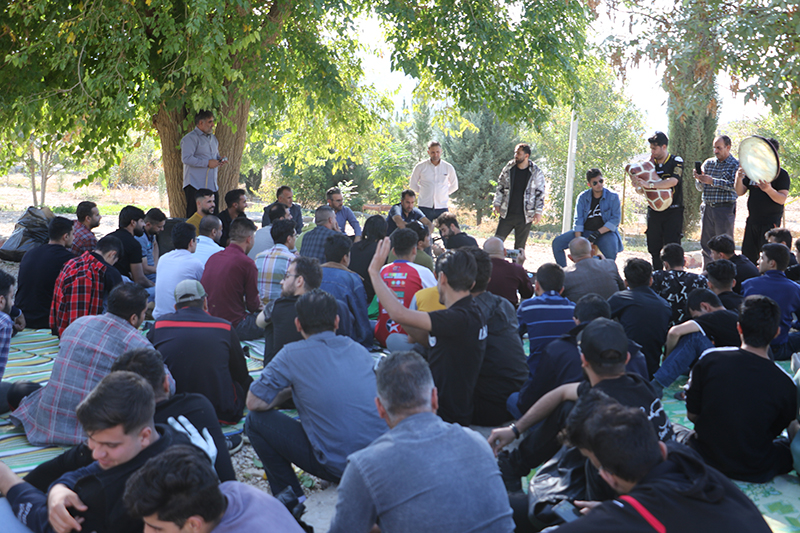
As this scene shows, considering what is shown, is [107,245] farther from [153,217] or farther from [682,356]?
[682,356]

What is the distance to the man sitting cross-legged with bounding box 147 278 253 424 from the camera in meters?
3.98

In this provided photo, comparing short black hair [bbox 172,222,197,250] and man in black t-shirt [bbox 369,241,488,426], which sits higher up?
short black hair [bbox 172,222,197,250]

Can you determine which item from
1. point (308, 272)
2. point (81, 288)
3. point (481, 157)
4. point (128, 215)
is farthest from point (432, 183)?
point (481, 157)

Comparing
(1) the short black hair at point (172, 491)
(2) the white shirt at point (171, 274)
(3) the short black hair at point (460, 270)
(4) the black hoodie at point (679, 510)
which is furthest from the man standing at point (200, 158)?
(4) the black hoodie at point (679, 510)

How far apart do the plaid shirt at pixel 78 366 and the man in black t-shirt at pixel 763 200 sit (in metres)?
7.52

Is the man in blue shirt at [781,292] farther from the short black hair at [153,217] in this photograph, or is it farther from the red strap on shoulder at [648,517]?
the short black hair at [153,217]

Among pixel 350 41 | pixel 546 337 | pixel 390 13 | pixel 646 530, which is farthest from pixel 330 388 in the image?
pixel 350 41

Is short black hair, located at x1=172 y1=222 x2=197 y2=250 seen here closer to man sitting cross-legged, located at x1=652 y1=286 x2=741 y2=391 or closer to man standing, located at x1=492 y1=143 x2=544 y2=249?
man sitting cross-legged, located at x1=652 y1=286 x2=741 y2=391

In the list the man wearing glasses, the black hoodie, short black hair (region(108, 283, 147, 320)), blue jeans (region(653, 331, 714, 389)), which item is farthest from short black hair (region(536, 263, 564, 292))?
the man wearing glasses

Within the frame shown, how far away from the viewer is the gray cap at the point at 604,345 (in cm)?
297

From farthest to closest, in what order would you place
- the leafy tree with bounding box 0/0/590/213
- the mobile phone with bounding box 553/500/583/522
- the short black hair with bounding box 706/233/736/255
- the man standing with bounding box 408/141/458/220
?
the man standing with bounding box 408/141/458/220
the leafy tree with bounding box 0/0/590/213
the short black hair with bounding box 706/233/736/255
the mobile phone with bounding box 553/500/583/522

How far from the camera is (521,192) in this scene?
32.7 ft

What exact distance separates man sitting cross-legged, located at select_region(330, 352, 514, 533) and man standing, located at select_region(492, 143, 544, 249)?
774 centimetres

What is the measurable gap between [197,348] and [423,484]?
2190 millimetres
